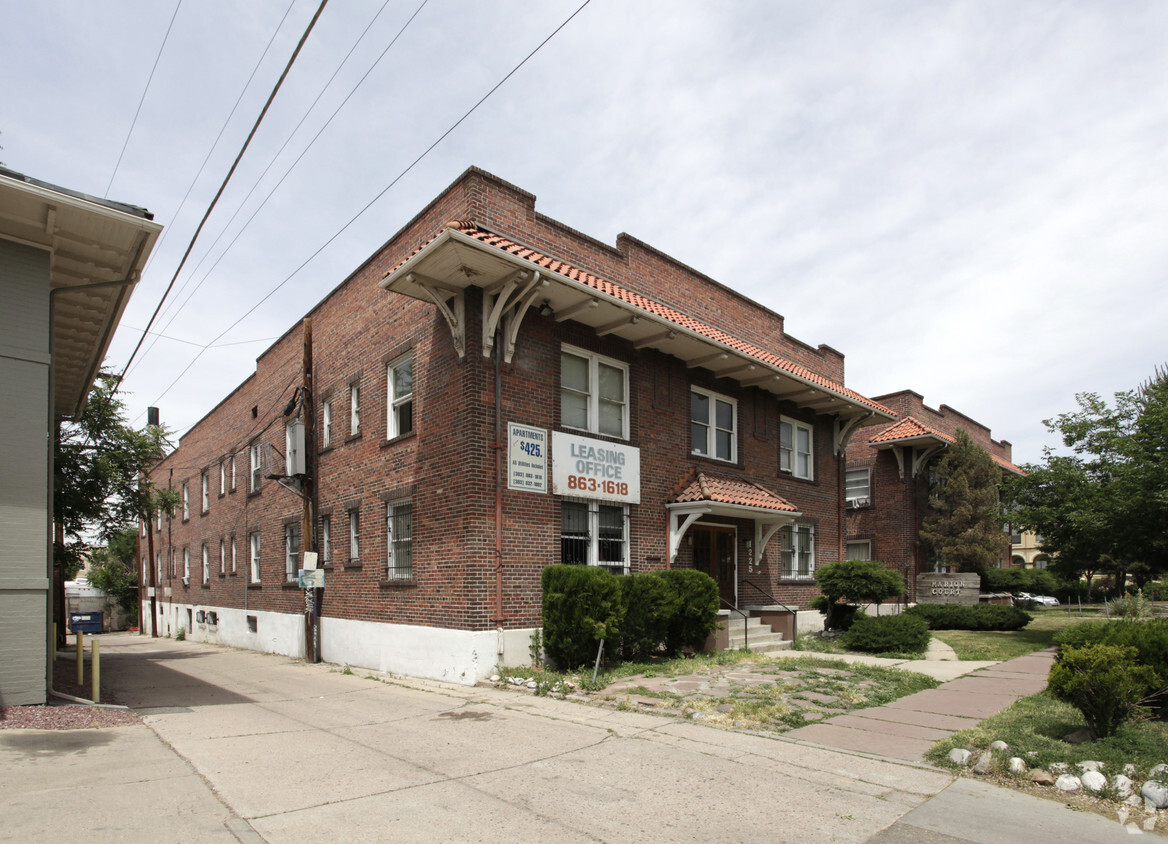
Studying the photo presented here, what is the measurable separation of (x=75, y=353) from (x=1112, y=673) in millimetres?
16512

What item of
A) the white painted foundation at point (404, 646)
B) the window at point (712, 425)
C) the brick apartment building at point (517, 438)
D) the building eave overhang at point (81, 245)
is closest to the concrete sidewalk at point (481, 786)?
the white painted foundation at point (404, 646)

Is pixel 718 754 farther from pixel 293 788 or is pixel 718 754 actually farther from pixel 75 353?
pixel 75 353

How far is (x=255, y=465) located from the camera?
82.6 ft

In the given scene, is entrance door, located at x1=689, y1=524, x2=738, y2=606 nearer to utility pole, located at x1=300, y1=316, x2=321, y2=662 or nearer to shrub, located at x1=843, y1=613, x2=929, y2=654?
shrub, located at x1=843, y1=613, x2=929, y2=654

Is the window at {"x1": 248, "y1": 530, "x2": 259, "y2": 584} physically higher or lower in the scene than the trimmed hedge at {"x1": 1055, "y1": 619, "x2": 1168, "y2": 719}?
lower

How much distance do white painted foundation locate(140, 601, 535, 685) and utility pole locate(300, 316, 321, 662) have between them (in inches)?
10.8

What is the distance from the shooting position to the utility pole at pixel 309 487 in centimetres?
1820

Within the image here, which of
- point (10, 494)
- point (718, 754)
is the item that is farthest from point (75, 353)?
point (718, 754)

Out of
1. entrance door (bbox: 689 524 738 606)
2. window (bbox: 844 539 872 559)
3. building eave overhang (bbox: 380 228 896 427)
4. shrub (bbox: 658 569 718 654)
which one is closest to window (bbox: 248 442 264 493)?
building eave overhang (bbox: 380 228 896 427)

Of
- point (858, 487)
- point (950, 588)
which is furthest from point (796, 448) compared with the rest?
point (858, 487)

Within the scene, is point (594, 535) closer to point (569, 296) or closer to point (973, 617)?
point (569, 296)

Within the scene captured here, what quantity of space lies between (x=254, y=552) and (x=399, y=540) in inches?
456

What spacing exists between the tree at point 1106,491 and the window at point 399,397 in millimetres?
13369

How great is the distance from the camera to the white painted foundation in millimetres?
12555
